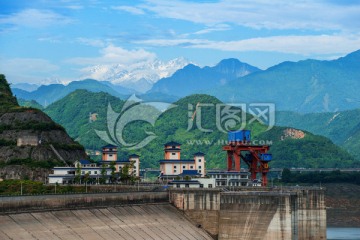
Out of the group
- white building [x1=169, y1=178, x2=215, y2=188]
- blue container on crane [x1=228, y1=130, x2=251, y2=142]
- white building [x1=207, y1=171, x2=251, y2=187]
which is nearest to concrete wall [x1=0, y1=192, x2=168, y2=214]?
white building [x1=169, y1=178, x2=215, y2=188]

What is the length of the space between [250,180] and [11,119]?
4966cm

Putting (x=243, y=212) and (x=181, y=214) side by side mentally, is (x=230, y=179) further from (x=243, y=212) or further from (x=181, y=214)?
(x=243, y=212)

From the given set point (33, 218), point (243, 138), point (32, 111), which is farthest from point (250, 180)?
point (33, 218)

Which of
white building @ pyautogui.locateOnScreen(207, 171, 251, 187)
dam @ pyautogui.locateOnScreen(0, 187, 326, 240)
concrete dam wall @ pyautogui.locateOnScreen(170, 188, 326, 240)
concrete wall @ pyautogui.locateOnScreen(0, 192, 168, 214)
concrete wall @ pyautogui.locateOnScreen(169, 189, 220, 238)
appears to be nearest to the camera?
concrete wall @ pyautogui.locateOnScreen(0, 192, 168, 214)

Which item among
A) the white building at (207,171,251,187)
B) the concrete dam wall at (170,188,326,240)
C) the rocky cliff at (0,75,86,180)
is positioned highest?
the rocky cliff at (0,75,86,180)

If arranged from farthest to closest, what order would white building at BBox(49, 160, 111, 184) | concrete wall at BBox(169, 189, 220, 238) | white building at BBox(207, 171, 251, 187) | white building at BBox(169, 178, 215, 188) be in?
white building at BBox(207, 171, 251, 187) → white building at BBox(49, 160, 111, 184) → white building at BBox(169, 178, 215, 188) → concrete wall at BBox(169, 189, 220, 238)

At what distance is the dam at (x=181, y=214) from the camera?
94250 mm

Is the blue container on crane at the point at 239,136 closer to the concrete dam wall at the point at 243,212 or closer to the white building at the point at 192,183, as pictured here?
the white building at the point at 192,183

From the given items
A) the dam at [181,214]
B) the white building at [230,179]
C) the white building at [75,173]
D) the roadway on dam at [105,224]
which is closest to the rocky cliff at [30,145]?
the white building at [75,173]

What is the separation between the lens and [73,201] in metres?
100

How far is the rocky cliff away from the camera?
162375mm

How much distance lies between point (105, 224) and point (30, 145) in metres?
73.5

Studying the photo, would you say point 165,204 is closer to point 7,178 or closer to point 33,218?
point 33,218

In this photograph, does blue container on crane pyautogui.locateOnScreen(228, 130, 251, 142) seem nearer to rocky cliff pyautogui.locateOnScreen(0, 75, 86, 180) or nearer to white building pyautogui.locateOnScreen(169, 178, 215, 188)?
white building pyautogui.locateOnScreen(169, 178, 215, 188)
